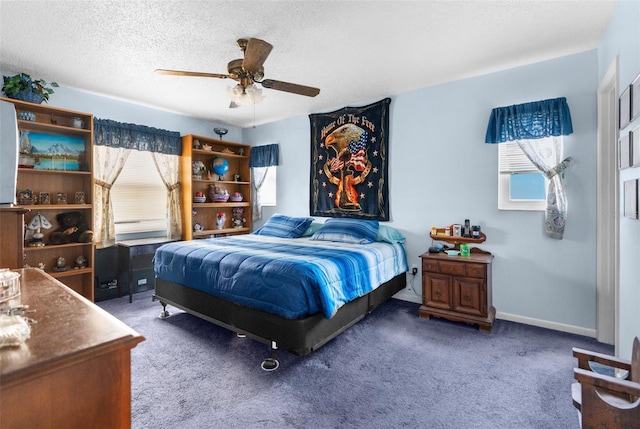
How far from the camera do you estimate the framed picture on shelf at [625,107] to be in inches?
71.7

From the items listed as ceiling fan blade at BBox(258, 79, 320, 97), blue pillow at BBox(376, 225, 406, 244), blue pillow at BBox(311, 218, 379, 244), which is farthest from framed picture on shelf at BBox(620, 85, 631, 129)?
blue pillow at BBox(311, 218, 379, 244)

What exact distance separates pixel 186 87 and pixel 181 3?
1.67m

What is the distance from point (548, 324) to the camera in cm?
304

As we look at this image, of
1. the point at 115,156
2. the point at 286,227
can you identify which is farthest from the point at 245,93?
the point at 115,156

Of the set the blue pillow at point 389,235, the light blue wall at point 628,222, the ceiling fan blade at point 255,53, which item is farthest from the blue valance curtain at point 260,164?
the light blue wall at point 628,222

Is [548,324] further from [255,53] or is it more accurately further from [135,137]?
[135,137]

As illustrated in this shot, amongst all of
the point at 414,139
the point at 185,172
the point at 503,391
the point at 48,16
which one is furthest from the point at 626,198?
the point at 185,172

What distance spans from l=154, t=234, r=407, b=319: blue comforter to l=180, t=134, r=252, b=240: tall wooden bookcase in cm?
141

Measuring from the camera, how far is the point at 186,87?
3.74m

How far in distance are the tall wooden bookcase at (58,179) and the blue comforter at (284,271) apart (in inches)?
47.2

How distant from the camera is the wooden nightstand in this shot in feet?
9.71

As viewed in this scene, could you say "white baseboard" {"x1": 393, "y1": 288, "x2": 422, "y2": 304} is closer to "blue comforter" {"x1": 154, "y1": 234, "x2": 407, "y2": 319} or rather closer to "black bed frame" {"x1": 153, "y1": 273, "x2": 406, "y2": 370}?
"blue comforter" {"x1": 154, "y1": 234, "x2": 407, "y2": 319}

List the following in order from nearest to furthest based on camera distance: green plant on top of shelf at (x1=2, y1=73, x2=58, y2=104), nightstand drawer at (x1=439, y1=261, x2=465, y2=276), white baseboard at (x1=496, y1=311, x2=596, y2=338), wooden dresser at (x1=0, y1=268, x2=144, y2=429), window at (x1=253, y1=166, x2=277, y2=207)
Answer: wooden dresser at (x1=0, y1=268, x2=144, y2=429), white baseboard at (x1=496, y1=311, x2=596, y2=338), nightstand drawer at (x1=439, y1=261, x2=465, y2=276), green plant on top of shelf at (x1=2, y1=73, x2=58, y2=104), window at (x1=253, y1=166, x2=277, y2=207)

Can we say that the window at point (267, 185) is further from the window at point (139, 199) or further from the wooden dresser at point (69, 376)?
the wooden dresser at point (69, 376)
